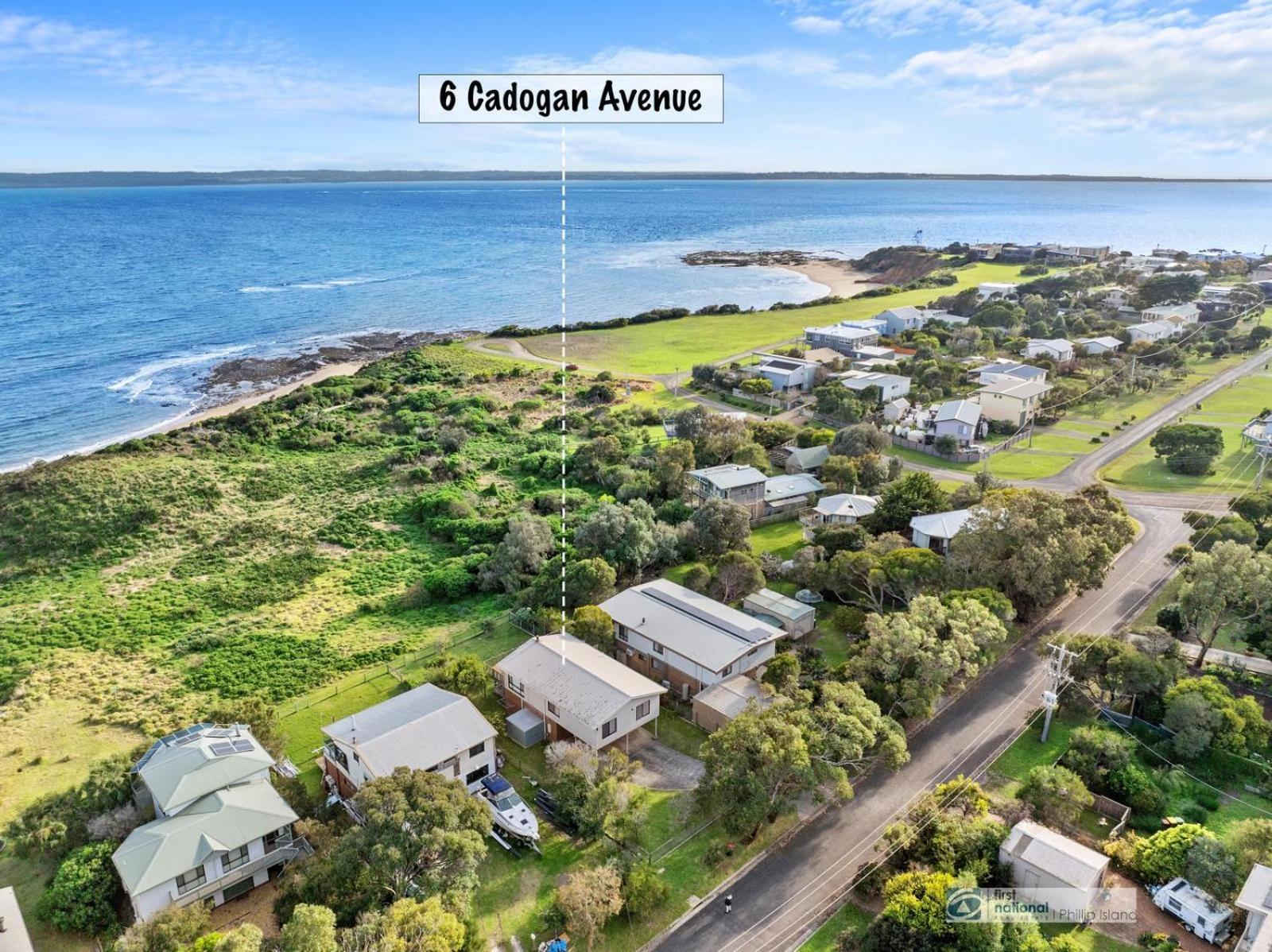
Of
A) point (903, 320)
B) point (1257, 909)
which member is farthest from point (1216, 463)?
point (903, 320)

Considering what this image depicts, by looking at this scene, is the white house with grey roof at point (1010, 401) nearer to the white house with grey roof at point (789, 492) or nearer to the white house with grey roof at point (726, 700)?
the white house with grey roof at point (789, 492)

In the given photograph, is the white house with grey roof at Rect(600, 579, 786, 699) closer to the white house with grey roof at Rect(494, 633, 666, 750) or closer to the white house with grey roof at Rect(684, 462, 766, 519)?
the white house with grey roof at Rect(494, 633, 666, 750)

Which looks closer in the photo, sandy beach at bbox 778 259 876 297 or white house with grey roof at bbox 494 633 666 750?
white house with grey roof at bbox 494 633 666 750

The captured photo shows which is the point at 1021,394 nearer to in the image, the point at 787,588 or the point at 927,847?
the point at 787,588

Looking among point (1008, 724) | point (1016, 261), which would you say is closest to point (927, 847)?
point (1008, 724)

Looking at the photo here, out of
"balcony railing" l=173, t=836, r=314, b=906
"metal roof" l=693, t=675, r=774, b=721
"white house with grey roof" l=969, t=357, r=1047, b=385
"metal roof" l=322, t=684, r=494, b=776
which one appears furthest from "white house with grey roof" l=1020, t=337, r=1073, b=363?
"balcony railing" l=173, t=836, r=314, b=906

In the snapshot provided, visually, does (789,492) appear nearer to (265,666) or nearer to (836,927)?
(836,927)
